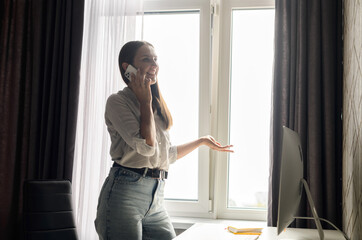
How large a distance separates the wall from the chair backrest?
1.34 m

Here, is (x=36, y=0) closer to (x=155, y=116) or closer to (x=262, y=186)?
(x=155, y=116)

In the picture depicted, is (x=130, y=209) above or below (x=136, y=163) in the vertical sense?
below

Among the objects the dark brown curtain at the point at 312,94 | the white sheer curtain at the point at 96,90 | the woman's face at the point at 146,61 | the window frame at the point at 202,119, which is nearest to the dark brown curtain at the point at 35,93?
the white sheer curtain at the point at 96,90

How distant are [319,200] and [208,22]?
1317mm

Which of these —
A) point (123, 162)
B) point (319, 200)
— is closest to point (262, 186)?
point (319, 200)

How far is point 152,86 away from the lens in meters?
1.98

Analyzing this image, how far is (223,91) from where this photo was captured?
2691mm

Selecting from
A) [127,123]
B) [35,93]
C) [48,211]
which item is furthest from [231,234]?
[35,93]

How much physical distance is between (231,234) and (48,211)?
0.90 meters

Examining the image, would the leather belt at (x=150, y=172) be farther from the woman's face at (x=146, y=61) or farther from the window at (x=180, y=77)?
the window at (x=180, y=77)

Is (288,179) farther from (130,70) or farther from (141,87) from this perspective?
(130,70)

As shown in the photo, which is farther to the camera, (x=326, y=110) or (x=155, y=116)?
(x=326, y=110)

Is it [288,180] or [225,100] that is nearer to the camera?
[288,180]

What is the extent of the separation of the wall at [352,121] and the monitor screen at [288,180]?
1.00 ft
